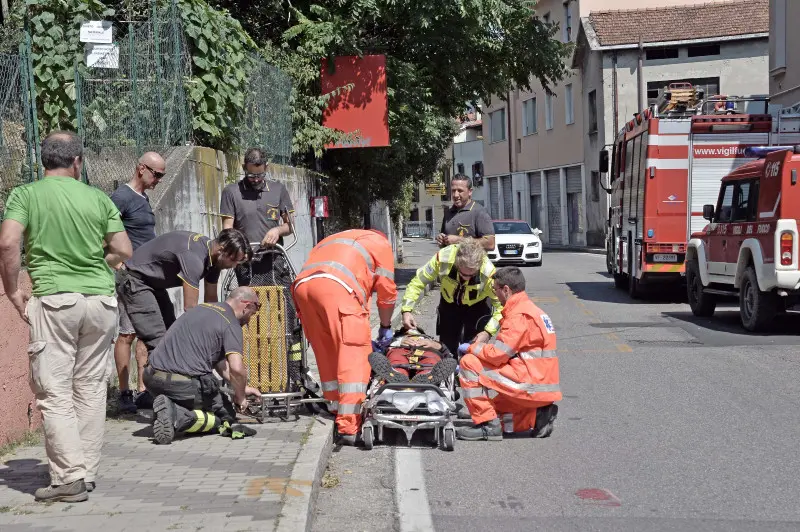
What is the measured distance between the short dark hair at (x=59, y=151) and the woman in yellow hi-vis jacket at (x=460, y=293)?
3.36 metres

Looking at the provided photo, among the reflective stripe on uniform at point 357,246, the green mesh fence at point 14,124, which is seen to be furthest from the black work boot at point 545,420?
the green mesh fence at point 14,124

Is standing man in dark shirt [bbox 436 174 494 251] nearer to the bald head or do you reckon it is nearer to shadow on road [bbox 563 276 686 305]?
the bald head

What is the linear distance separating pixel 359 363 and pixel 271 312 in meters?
1.14

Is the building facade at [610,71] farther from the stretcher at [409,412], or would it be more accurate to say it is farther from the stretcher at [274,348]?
the stretcher at [409,412]

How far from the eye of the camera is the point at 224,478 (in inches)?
235

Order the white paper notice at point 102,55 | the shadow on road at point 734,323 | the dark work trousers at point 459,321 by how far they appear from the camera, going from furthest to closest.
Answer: the shadow on road at point 734,323, the white paper notice at point 102,55, the dark work trousers at point 459,321

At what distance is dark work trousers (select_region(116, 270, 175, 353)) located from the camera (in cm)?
779

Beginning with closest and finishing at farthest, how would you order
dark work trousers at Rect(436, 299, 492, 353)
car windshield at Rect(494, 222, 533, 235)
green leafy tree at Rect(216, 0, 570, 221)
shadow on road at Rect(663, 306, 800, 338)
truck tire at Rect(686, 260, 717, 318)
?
dark work trousers at Rect(436, 299, 492, 353), shadow on road at Rect(663, 306, 800, 338), truck tire at Rect(686, 260, 717, 318), green leafy tree at Rect(216, 0, 570, 221), car windshield at Rect(494, 222, 533, 235)

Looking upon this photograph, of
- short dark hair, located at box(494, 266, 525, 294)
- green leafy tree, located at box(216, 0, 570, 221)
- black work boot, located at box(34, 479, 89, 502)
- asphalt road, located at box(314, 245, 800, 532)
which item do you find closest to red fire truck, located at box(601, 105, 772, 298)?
green leafy tree, located at box(216, 0, 570, 221)

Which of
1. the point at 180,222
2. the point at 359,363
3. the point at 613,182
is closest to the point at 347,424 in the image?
the point at 359,363

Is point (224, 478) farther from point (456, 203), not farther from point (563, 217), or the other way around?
point (563, 217)

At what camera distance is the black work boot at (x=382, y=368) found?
24.6 ft

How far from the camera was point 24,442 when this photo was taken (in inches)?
276

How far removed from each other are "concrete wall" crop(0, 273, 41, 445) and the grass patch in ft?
0.09
